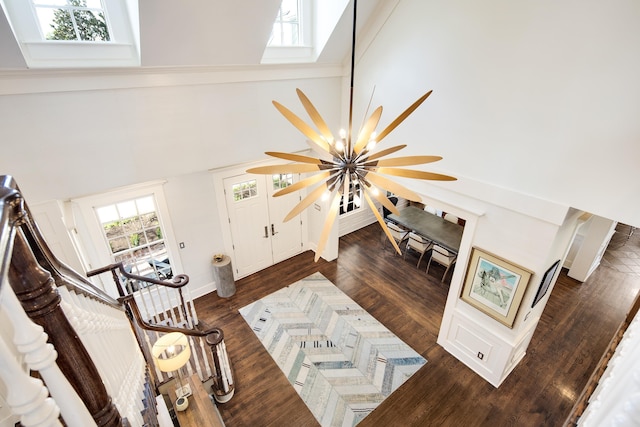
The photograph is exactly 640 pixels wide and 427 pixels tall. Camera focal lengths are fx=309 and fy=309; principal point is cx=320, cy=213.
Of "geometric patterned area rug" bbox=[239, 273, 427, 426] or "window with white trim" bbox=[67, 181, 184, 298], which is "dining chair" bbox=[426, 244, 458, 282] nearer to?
"geometric patterned area rug" bbox=[239, 273, 427, 426]

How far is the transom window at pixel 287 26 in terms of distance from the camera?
448 centimetres

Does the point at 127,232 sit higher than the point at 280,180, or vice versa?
the point at 280,180

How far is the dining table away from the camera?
20.6 ft

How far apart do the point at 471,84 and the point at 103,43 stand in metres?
4.17

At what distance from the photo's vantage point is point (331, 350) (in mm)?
4773

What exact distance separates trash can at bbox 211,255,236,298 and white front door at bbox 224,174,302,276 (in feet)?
1.33

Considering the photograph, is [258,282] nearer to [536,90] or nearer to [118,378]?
[118,378]

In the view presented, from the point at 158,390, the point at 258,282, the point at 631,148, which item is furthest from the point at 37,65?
the point at 631,148

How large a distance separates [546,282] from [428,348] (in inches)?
76.5

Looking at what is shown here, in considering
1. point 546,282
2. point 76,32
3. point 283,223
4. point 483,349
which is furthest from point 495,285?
point 76,32

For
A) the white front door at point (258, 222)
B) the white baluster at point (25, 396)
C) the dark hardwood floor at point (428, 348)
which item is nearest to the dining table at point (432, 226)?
the dark hardwood floor at point (428, 348)

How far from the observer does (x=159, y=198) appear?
15.6 feet

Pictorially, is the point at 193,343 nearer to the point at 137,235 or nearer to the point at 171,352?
the point at 171,352

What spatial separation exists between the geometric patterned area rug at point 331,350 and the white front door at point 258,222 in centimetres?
91
